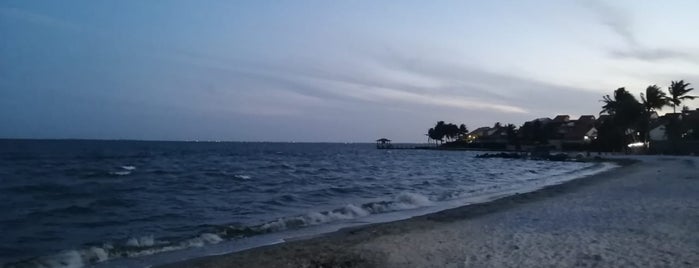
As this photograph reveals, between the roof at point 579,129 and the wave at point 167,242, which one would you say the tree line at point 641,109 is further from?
the wave at point 167,242

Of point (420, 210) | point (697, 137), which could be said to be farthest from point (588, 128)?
point (420, 210)

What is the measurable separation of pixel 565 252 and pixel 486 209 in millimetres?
8184

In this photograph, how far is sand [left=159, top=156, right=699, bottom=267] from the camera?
30.0 ft

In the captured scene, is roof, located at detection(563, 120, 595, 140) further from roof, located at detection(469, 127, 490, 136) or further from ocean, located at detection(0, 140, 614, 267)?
ocean, located at detection(0, 140, 614, 267)

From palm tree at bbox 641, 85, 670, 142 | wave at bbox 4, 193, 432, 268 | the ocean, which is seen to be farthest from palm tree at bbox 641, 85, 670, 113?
wave at bbox 4, 193, 432, 268

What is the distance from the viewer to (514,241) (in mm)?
11062

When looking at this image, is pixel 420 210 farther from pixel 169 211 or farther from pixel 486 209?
pixel 169 211

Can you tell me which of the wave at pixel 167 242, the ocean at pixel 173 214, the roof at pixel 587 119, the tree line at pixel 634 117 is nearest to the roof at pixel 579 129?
the roof at pixel 587 119

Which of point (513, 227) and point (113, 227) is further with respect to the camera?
point (113, 227)

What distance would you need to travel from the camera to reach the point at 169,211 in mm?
18219

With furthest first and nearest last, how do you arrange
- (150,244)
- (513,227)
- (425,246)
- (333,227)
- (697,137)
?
(697,137) → (333,227) → (513,227) → (150,244) → (425,246)

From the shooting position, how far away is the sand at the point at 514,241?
915 cm

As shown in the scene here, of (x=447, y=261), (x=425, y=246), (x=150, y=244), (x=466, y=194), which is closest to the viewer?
(x=447, y=261)

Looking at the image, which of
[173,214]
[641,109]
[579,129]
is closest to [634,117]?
[641,109]
